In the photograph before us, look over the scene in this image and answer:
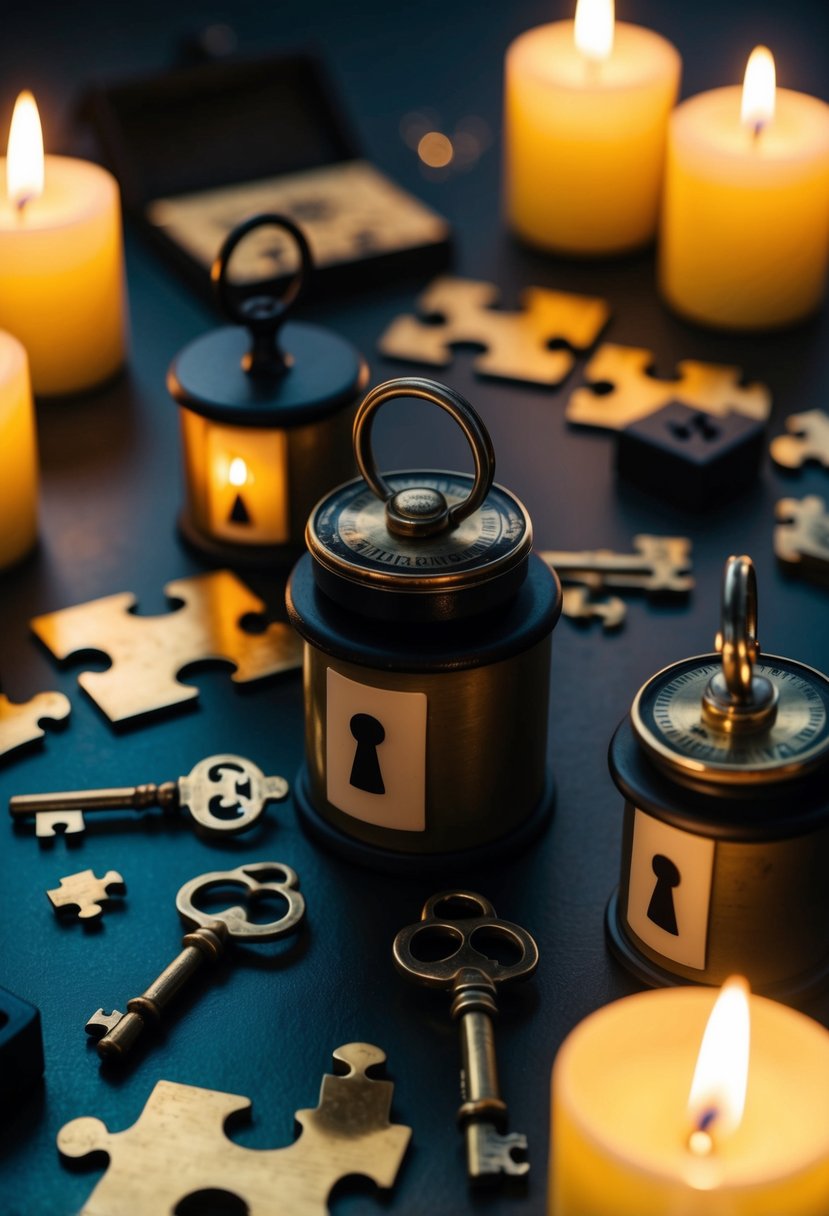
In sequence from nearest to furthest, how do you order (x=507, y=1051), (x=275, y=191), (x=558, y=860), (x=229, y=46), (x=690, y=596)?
1. (x=507, y=1051)
2. (x=558, y=860)
3. (x=690, y=596)
4. (x=275, y=191)
5. (x=229, y=46)

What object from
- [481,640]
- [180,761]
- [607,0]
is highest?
[607,0]

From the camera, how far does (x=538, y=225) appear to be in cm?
239

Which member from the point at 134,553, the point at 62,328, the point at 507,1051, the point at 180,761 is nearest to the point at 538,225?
the point at 62,328

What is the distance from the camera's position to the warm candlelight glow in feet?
7.38

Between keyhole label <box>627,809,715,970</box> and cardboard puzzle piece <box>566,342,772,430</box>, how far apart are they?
80 centimetres

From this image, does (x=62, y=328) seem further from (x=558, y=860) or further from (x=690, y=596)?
(x=558, y=860)

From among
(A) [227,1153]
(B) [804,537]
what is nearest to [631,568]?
(B) [804,537]

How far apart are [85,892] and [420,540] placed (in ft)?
1.23

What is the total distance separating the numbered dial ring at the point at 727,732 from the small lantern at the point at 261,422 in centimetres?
55

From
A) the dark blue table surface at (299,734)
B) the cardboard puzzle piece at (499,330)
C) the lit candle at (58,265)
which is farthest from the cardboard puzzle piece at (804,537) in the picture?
the lit candle at (58,265)

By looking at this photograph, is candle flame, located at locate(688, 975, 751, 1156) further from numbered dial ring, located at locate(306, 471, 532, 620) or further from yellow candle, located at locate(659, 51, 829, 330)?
yellow candle, located at locate(659, 51, 829, 330)

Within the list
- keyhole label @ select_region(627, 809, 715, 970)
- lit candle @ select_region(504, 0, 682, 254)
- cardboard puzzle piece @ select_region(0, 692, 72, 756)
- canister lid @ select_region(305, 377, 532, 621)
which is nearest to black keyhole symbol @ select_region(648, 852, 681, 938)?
keyhole label @ select_region(627, 809, 715, 970)

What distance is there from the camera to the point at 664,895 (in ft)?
4.25

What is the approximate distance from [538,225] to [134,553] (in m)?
0.81
